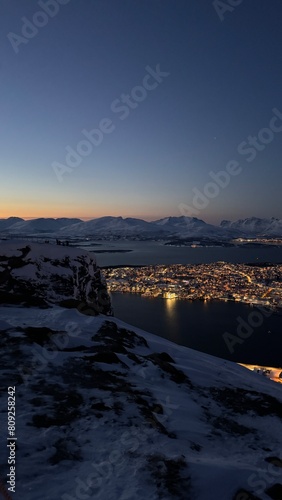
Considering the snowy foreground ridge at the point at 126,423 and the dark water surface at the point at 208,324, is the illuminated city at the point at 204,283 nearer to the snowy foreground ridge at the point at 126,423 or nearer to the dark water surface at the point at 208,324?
the dark water surface at the point at 208,324

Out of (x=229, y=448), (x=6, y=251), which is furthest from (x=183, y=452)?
(x=6, y=251)

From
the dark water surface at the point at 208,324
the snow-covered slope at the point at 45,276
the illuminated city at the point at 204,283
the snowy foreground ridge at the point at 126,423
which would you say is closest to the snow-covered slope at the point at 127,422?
the snowy foreground ridge at the point at 126,423

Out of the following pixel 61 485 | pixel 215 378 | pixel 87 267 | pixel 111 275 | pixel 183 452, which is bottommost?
pixel 111 275

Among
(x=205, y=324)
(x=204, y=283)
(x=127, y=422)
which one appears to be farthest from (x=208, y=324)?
(x=127, y=422)

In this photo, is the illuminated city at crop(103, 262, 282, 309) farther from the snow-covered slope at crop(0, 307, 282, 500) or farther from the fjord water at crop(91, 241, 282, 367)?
the snow-covered slope at crop(0, 307, 282, 500)

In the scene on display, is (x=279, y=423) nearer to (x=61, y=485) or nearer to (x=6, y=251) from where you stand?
(x=61, y=485)

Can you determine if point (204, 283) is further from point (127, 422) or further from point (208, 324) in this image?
point (127, 422)

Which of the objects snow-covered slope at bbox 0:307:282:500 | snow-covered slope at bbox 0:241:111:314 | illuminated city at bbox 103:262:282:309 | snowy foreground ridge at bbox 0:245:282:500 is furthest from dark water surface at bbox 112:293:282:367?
snowy foreground ridge at bbox 0:245:282:500
